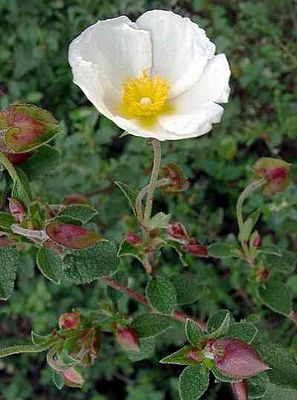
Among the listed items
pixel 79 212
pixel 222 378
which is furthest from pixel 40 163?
pixel 222 378

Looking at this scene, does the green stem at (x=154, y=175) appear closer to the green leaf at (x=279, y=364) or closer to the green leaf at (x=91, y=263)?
the green leaf at (x=91, y=263)

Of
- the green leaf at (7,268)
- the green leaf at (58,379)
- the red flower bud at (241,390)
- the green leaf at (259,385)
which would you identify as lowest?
the green leaf at (58,379)

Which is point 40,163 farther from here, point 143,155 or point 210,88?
point 143,155

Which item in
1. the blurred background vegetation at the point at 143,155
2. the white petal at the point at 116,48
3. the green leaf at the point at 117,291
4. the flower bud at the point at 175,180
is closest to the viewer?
the white petal at the point at 116,48

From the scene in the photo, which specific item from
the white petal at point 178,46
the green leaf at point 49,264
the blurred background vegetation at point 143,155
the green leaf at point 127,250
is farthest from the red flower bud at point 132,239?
the blurred background vegetation at point 143,155

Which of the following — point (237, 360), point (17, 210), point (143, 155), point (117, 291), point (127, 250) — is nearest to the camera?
point (237, 360)

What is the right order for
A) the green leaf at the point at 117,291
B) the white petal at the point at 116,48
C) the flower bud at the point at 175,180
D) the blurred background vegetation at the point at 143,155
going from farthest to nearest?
the blurred background vegetation at the point at 143,155 < the green leaf at the point at 117,291 < the flower bud at the point at 175,180 < the white petal at the point at 116,48
